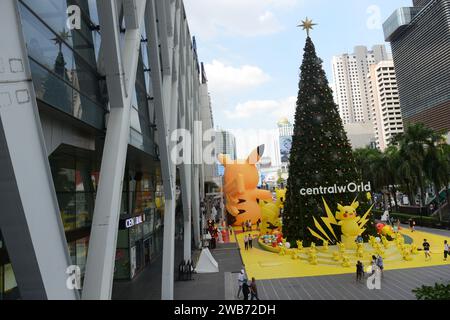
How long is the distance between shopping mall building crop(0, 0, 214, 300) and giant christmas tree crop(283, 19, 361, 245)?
12.8 meters

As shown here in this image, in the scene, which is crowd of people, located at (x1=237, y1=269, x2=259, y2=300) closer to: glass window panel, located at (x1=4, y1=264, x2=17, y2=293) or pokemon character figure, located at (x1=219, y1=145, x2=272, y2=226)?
glass window panel, located at (x1=4, y1=264, x2=17, y2=293)

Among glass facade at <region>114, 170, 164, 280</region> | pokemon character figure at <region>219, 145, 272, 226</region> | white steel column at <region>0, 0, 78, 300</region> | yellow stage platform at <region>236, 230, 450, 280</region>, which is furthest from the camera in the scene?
pokemon character figure at <region>219, 145, 272, 226</region>

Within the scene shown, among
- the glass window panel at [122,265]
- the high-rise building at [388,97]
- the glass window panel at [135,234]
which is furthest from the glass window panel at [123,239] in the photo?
the high-rise building at [388,97]

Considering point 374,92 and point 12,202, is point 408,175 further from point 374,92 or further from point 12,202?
point 374,92

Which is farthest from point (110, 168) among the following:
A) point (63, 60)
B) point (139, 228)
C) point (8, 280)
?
point (139, 228)

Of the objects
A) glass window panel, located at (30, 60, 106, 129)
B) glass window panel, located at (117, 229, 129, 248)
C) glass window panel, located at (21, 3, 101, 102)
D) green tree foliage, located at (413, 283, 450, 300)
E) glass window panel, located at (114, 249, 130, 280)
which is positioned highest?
glass window panel, located at (21, 3, 101, 102)

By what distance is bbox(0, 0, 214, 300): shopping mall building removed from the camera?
3.86 meters

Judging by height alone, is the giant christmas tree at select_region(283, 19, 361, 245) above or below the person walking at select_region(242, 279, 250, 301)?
above

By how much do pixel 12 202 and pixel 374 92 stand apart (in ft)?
611

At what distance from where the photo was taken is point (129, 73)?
796 cm

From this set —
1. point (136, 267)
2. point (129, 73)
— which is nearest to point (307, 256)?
point (136, 267)

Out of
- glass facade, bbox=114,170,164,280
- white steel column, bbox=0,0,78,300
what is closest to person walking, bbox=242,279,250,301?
glass facade, bbox=114,170,164,280

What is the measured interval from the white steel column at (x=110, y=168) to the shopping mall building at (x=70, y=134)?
0.06ft

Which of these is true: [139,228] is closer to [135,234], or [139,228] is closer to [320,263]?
[135,234]
